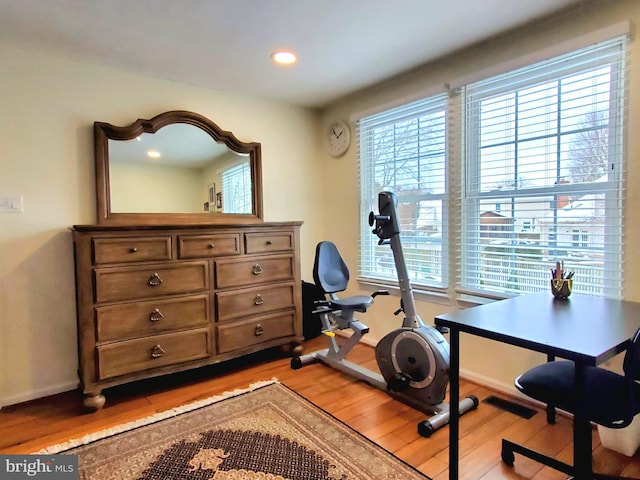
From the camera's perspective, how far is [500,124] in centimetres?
240

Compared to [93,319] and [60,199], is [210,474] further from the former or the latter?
[60,199]

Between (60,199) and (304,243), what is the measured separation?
1977 mm

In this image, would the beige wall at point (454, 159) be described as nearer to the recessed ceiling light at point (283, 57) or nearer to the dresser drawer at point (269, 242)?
the dresser drawer at point (269, 242)

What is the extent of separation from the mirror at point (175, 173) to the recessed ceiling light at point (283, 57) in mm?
788

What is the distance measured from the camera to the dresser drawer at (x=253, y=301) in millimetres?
2689

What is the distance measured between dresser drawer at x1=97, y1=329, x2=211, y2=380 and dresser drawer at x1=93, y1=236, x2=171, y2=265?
19.9 inches

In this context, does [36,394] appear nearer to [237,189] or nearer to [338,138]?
[237,189]

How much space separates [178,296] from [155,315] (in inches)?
7.1

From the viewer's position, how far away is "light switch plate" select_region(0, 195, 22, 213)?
2.33m

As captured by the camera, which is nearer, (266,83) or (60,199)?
(60,199)

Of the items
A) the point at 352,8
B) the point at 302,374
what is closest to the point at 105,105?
the point at 352,8

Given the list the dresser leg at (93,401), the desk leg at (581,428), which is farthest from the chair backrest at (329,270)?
the desk leg at (581,428)

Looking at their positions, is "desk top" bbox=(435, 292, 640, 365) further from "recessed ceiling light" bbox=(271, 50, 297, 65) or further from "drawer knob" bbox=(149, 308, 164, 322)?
"recessed ceiling light" bbox=(271, 50, 297, 65)

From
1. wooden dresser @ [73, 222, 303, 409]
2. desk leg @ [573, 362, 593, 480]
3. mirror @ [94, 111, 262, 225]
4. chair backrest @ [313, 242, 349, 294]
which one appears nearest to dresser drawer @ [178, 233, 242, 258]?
wooden dresser @ [73, 222, 303, 409]
